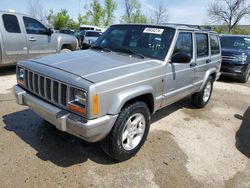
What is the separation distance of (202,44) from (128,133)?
294cm

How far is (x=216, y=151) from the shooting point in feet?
12.8

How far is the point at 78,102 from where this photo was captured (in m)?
2.72

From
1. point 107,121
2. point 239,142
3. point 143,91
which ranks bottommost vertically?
point 239,142

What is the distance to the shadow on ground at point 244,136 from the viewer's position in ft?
13.2

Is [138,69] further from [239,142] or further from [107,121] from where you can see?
[239,142]

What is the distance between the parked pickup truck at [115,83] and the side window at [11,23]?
4.09 meters

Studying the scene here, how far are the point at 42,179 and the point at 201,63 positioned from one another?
373 centimetres

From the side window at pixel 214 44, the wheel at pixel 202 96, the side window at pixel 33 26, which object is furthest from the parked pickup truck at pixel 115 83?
the side window at pixel 33 26

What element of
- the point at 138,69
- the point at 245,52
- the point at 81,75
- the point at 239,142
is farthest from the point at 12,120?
the point at 245,52

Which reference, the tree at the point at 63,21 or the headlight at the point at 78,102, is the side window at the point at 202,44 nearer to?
the headlight at the point at 78,102

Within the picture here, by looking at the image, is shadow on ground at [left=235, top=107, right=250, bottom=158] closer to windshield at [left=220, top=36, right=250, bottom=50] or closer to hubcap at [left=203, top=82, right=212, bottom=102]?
hubcap at [left=203, top=82, right=212, bottom=102]

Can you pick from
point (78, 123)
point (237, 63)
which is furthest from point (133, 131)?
point (237, 63)

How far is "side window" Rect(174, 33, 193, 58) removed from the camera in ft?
13.4

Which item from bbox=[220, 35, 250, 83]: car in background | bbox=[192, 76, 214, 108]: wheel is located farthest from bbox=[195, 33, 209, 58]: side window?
bbox=[220, 35, 250, 83]: car in background
